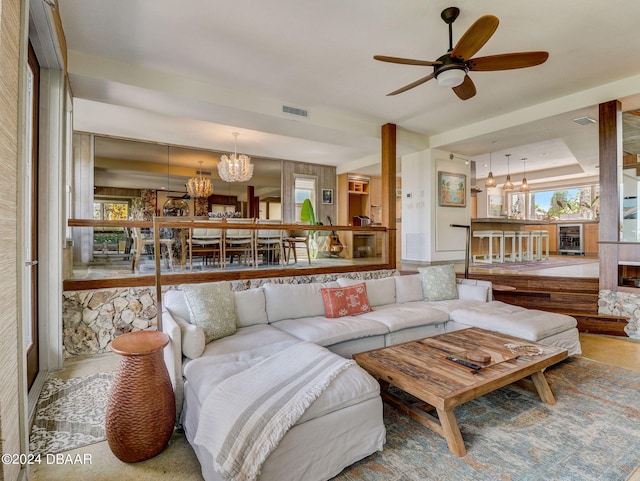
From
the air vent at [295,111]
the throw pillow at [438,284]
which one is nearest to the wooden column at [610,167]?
the throw pillow at [438,284]

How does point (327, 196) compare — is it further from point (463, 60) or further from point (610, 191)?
point (463, 60)

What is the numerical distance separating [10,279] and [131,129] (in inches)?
228

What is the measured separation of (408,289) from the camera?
412cm

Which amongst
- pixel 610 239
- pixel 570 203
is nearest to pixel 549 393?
pixel 610 239

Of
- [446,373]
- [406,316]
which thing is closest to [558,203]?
[406,316]

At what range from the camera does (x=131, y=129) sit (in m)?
6.20

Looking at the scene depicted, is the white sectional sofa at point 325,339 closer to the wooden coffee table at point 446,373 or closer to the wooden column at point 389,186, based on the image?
the wooden coffee table at point 446,373

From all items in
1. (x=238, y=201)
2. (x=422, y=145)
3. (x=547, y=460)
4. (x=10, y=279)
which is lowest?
(x=547, y=460)

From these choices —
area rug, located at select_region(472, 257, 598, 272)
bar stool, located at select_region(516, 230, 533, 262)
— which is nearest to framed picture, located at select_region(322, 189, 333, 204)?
area rug, located at select_region(472, 257, 598, 272)

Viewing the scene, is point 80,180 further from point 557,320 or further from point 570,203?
point 570,203

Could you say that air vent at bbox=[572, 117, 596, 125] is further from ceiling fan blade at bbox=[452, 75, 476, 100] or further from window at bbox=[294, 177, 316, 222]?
window at bbox=[294, 177, 316, 222]

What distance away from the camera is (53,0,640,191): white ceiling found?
2973 mm

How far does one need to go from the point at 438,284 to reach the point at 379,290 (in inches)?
32.1

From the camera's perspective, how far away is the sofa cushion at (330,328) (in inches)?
109
